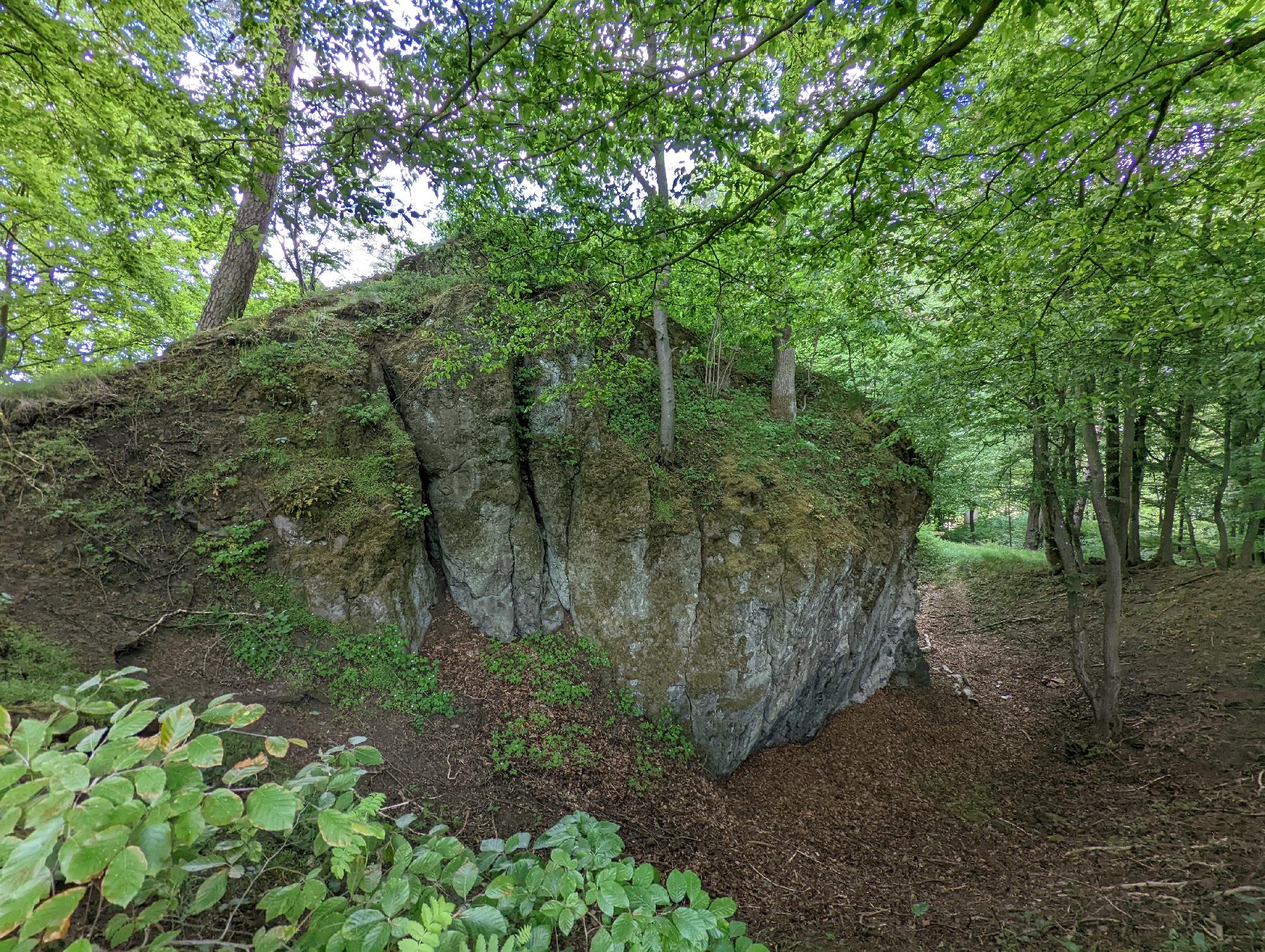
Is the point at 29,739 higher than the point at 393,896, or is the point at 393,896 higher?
the point at 29,739

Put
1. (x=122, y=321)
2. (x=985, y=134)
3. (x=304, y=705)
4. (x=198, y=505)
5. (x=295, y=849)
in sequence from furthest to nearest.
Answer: (x=122, y=321), (x=198, y=505), (x=304, y=705), (x=985, y=134), (x=295, y=849)

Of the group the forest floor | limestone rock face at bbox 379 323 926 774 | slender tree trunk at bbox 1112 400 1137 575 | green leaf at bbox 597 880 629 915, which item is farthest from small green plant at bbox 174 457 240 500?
slender tree trunk at bbox 1112 400 1137 575

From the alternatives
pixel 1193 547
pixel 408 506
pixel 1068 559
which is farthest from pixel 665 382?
pixel 1193 547

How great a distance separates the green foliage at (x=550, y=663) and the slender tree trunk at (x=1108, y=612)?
23.8 ft

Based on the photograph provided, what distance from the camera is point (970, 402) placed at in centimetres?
656

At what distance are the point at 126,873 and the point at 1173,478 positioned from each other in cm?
1493

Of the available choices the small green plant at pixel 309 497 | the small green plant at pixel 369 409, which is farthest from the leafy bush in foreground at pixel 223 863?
the small green plant at pixel 369 409

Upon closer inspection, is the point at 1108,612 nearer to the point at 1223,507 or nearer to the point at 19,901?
the point at 1223,507

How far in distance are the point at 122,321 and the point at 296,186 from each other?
7723 millimetres

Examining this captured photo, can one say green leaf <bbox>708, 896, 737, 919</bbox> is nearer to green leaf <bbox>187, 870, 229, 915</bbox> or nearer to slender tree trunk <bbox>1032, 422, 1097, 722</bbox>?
green leaf <bbox>187, 870, 229, 915</bbox>

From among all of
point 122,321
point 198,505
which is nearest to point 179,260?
point 122,321

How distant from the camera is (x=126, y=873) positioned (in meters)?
1.06

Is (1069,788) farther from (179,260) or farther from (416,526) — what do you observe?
(179,260)

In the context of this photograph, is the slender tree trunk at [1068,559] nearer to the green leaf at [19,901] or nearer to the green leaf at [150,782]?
the green leaf at [150,782]
